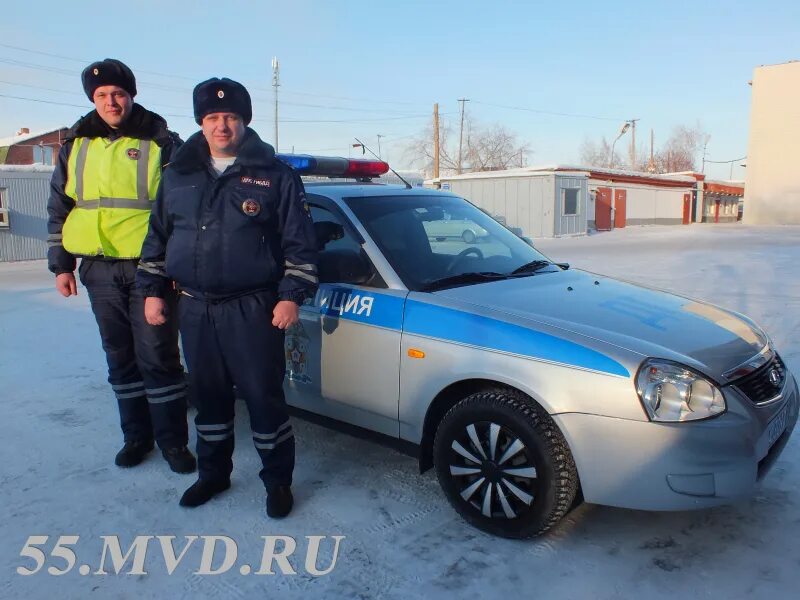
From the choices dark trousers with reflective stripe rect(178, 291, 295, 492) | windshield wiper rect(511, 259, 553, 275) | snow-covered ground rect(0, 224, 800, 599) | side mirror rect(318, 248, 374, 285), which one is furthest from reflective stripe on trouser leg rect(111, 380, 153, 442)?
windshield wiper rect(511, 259, 553, 275)

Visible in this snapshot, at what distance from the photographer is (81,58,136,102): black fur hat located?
332 cm

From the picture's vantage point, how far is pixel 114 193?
3371 mm

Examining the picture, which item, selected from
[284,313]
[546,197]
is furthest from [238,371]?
[546,197]

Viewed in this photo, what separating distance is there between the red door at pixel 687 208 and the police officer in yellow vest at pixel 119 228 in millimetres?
42105

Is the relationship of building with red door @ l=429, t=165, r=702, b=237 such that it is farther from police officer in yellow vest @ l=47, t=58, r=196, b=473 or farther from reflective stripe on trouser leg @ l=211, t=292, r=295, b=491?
reflective stripe on trouser leg @ l=211, t=292, r=295, b=491

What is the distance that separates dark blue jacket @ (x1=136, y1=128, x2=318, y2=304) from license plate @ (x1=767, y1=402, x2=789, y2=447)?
1987 millimetres

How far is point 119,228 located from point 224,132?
85 centimetres

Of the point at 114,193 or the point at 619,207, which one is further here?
the point at 619,207

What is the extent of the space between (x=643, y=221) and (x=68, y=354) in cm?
3531

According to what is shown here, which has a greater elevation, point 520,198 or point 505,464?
point 520,198

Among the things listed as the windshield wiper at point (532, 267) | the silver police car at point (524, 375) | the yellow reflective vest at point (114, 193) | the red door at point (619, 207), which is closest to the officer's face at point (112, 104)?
the yellow reflective vest at point (114, 193)

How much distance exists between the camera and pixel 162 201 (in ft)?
10.3

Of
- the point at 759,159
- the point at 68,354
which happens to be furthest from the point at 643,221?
the point at 68,354

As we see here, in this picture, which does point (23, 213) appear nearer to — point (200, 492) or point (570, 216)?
point (200, 492)
